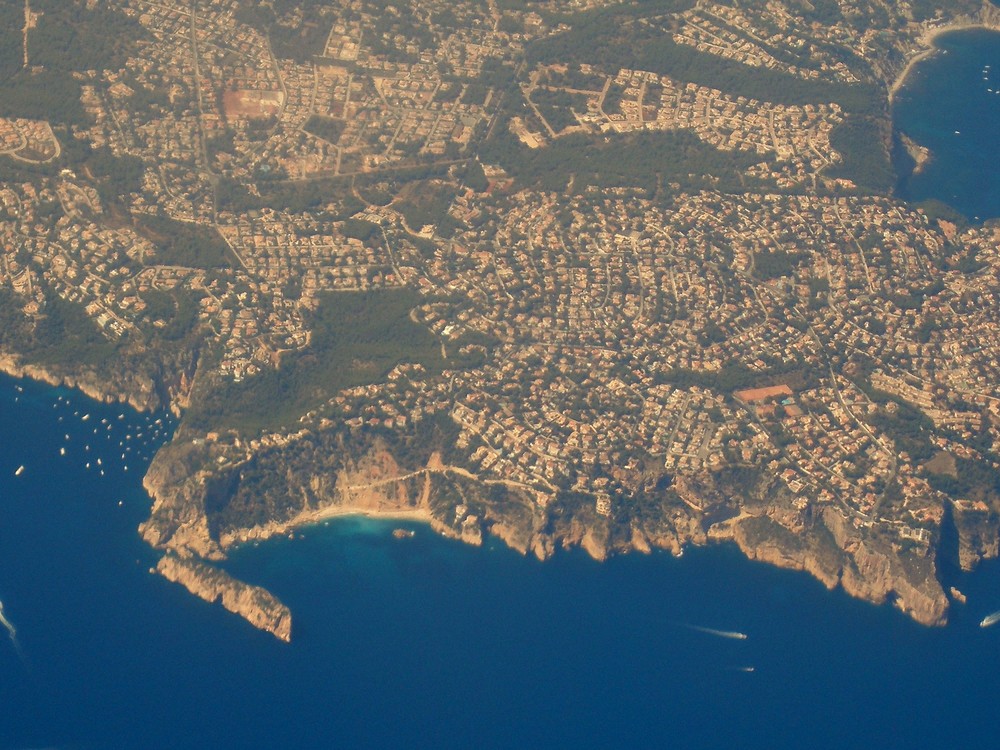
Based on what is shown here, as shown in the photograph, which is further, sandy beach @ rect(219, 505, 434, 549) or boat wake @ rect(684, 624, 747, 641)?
sandy beach @ rect(219, 505, 434, 549)

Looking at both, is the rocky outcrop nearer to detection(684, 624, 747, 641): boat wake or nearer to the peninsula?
the peninsula

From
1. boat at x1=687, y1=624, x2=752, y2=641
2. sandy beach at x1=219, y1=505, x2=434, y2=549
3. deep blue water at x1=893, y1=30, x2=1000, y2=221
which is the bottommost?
boat at x1=687, y1=624, x2=752, y2=641

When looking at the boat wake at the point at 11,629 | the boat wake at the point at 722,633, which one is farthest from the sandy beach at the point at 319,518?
the boat wake at the point at 722,633

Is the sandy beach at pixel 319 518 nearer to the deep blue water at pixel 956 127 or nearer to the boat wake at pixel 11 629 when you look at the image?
the boat wake at pixel 11 629

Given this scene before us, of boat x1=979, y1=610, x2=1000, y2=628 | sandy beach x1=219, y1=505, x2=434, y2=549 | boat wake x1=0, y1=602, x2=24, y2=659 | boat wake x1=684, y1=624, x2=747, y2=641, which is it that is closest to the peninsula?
sandy beach x1=219, y1=505, x2=434, y2=549

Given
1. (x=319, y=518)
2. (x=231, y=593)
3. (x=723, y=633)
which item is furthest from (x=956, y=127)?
(x=231, y=593)

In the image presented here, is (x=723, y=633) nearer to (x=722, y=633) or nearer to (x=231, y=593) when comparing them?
(x=722, y=633)

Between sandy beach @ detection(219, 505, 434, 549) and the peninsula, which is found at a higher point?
the peninsula
